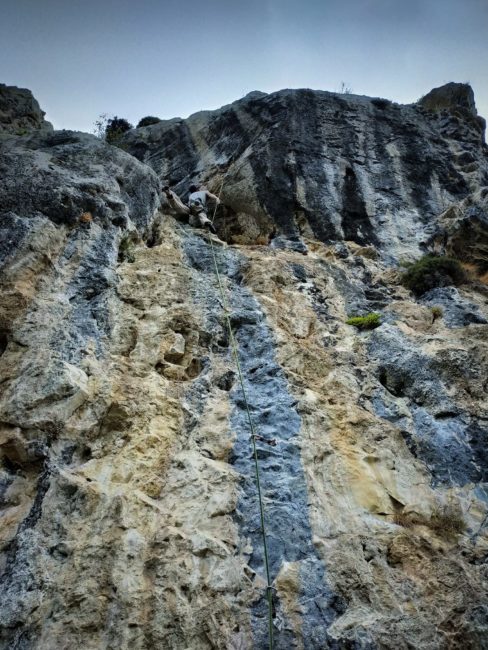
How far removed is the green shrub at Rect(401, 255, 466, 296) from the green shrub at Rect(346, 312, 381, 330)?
1934 millimetres

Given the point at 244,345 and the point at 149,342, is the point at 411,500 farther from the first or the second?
the point at 149,342

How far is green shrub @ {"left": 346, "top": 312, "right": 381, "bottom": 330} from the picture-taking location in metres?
9.66

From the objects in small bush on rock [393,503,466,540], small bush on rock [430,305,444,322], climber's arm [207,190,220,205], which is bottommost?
small bush on rock [393,503,466,540]

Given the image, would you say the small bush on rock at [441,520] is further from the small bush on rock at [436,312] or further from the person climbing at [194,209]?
the person climbing at [194,209]

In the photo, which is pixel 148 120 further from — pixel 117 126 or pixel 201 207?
pixel 201 207

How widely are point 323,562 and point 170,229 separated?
9134 millimetres

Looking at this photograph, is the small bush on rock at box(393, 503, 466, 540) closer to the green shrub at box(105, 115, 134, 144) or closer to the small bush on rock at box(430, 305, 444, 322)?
the small bush on rock at box(430, 305, 444, 322)

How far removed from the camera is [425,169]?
52.1ft

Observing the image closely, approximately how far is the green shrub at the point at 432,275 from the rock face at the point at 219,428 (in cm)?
33

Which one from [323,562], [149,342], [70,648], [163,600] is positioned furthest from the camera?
[149,342]

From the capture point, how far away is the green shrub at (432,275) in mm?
10922

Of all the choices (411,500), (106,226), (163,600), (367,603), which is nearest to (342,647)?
(367,603)

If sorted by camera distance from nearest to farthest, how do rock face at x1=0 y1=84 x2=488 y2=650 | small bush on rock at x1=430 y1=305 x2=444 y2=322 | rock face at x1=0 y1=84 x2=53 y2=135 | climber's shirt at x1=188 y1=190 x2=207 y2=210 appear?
rock face at x1=0 y1=84 x2=488 y2=650, small bush on rock at x1=430 y1=305 x2=444 y2=322, climber's shirt at x1=188 y1=190 x2=207 y2=210, rock face at x1=0 y1=84 x2=53 y2=135

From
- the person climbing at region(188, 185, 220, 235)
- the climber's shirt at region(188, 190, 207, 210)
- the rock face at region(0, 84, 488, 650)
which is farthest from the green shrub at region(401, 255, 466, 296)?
the climber's shirt at region(188, 190, 207, 210)
